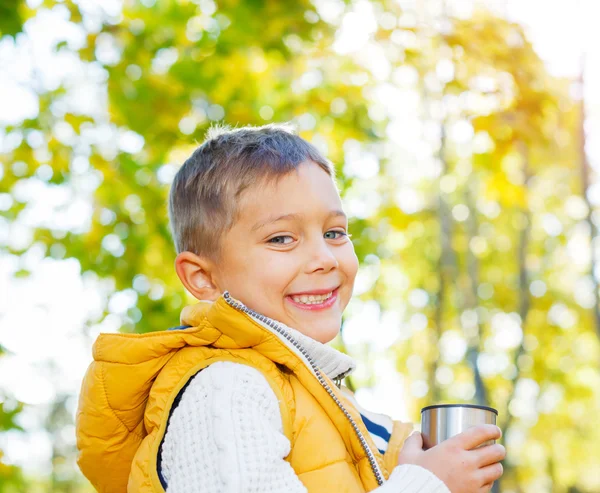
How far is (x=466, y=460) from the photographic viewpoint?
1.83 metres

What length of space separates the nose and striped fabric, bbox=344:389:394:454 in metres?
0.47

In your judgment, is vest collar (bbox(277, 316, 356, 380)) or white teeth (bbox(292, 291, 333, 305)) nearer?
vest collar (bbox(277, 316, 356, 380))

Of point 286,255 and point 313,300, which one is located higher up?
point 286,255

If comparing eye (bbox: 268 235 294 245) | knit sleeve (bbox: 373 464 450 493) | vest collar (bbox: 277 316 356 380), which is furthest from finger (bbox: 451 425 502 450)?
eye (bbox: 268 235 294 245)

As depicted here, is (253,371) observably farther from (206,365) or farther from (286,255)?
(286,255)

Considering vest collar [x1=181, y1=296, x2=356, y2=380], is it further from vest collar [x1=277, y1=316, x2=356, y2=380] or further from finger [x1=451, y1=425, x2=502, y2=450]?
finger [x1=451, y1=425, x2=502, y2=450]


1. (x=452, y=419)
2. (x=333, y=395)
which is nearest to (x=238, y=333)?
(x=333, y=395)

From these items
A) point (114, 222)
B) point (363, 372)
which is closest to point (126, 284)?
point (114, 222)

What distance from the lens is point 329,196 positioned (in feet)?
7.45

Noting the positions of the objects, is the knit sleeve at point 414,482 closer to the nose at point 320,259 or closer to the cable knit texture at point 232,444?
the cable knit texture at point 232,444

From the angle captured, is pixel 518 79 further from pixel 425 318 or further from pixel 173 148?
pixel 425 318

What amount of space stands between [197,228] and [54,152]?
185 inches

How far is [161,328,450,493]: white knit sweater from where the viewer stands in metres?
1.61

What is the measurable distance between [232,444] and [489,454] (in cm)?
68
